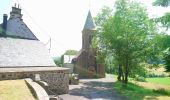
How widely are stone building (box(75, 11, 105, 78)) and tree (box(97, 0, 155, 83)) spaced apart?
59.5ft

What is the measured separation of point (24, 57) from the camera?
25672 millimetres

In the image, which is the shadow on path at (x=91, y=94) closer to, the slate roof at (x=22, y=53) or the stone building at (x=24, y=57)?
the stone building at (x=24, y=57)

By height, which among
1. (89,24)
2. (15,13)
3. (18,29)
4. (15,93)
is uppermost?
(89,24)

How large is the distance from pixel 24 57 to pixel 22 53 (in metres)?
0.52

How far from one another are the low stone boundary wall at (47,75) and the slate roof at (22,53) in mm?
1457

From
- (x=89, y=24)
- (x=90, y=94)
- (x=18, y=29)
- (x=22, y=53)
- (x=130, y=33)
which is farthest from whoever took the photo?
(x=89, y=24)

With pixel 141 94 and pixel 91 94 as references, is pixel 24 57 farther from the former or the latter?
pixel 141 94

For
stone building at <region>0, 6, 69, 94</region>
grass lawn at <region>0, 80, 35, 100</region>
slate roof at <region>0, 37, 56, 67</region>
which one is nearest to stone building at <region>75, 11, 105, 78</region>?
stone building at <region>0, 6, 69, 94</region>

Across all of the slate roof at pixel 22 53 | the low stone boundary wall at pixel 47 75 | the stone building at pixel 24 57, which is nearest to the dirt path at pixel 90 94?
the low stone boundary wall at pixel 47 75

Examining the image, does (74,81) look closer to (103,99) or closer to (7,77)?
(103,99)

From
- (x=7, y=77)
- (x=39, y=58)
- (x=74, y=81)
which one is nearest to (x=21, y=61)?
(x=39, y=58)

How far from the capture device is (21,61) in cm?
2506

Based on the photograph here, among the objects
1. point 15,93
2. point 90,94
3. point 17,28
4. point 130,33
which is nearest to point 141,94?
point 90,94

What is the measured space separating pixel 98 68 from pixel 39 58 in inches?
1251
